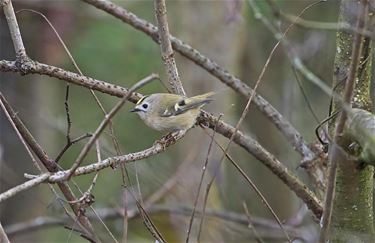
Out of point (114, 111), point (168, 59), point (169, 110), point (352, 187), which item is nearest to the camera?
point (114, 111)

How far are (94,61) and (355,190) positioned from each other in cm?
748

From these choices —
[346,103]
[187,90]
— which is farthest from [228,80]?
[187,90]

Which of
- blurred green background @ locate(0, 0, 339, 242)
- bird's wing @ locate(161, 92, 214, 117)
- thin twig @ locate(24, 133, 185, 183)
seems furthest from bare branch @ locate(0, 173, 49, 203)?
blurred green background @ locate(0, 0, 339, 242)

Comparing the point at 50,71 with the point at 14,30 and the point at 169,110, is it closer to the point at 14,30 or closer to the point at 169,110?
the point at 14,30

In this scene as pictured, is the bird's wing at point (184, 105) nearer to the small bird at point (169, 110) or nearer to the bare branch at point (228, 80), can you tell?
the small bird at point (169, 110)

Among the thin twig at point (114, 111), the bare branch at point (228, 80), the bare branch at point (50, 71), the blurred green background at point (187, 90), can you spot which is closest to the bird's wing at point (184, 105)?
the bare branch at point (228, 80)

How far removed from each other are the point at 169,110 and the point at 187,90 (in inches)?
117

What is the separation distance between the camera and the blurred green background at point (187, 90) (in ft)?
18.7

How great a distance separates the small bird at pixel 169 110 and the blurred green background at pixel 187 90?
1509 millimetres

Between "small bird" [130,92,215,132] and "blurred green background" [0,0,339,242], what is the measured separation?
1509 millimetres

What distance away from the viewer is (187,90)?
19.1 feet

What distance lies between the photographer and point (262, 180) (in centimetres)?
764

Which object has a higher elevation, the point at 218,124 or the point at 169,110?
the point at 169,110

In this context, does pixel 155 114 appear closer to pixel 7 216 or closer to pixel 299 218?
pixel 299 218
